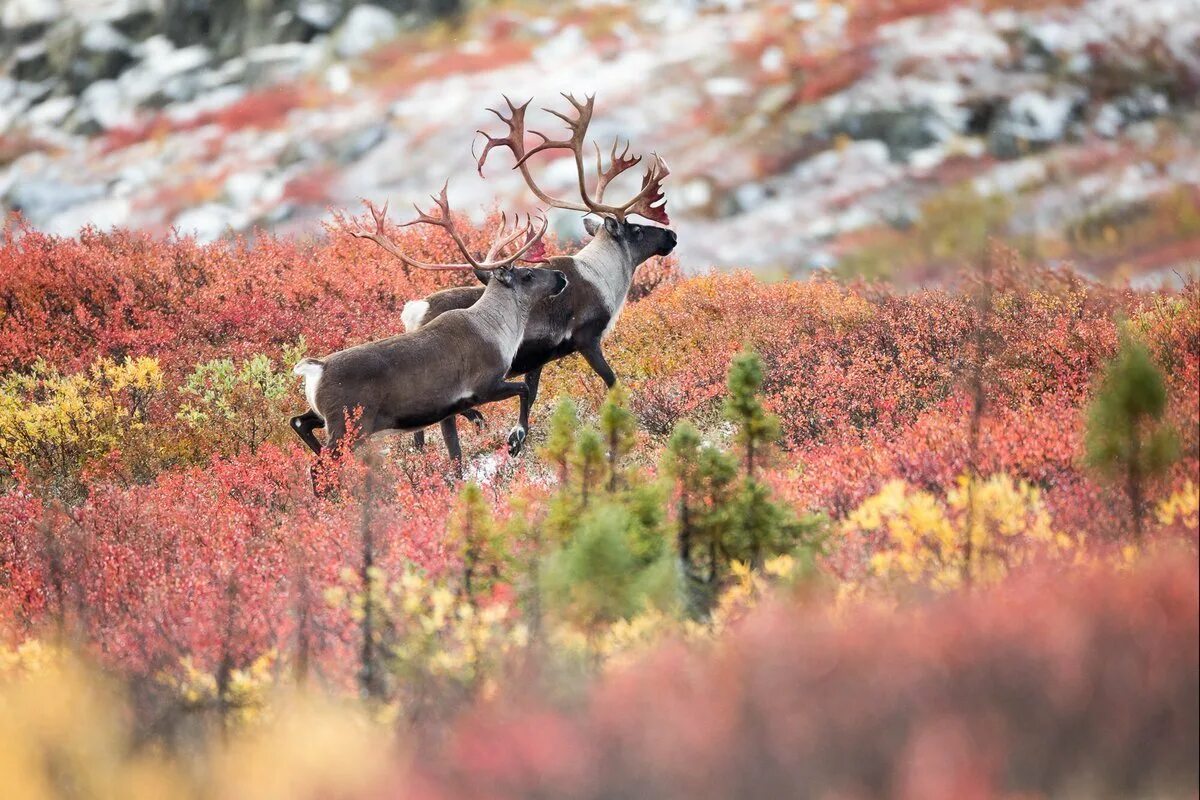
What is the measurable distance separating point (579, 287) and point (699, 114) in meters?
25.0

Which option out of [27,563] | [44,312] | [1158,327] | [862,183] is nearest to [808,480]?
[1158,327]

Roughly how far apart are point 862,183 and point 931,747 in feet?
95.7

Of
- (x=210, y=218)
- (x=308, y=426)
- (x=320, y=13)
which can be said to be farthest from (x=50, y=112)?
(x=308, y=426)

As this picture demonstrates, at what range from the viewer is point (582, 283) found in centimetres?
1015

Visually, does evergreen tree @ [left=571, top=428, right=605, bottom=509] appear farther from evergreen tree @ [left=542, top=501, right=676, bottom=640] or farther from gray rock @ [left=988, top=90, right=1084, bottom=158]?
gray rock @ [left=988, top=90, right=1084, bottom=158]

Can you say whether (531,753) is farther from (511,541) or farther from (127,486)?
(127,486)

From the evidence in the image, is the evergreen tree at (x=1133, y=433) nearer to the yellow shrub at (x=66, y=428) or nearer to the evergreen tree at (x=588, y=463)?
the evergreen tree at (x=588, y=463)

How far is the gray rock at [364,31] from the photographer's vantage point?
4109 cm

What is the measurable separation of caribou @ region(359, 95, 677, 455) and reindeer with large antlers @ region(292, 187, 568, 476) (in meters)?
0.14

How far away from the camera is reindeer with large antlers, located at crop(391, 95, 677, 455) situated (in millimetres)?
9359

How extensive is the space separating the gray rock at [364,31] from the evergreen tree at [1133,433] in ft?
126

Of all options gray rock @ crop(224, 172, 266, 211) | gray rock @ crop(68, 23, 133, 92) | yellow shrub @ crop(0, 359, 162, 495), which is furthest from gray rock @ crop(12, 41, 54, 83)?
yellow shrub @ crop(0, 359, 162, 495)

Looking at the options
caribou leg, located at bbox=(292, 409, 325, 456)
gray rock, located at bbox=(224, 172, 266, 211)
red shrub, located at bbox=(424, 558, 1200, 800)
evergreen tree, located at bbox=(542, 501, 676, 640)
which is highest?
red shrub, located at bbox=(424, 558, 1200, 800)

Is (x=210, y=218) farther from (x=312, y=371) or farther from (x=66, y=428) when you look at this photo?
(x=312, y=371)
